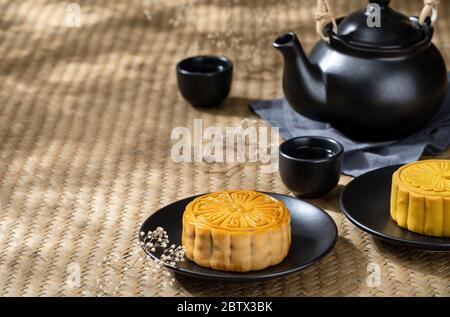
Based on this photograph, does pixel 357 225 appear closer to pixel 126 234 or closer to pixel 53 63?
pixel 126 234

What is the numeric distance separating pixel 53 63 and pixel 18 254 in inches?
35.8

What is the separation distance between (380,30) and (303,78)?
0.18 metres

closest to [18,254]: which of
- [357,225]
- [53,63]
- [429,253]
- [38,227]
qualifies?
[38,227]

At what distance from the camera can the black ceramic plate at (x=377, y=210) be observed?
53.9 inches

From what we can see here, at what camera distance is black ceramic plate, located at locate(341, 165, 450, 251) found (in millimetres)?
1370

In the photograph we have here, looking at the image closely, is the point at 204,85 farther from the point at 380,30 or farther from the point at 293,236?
the point at 293,236

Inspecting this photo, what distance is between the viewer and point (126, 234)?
1498mm

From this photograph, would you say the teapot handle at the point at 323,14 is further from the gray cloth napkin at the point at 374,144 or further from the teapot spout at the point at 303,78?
the gray cloth napkin at the point at 374,144

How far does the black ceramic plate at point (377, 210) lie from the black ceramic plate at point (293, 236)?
6cm

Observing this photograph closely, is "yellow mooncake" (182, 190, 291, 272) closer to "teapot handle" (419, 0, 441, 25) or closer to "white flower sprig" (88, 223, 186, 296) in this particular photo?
"white flower sprig" (88, 223, 186, 296)

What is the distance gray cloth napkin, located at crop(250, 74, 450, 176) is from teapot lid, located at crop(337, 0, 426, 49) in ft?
0.62

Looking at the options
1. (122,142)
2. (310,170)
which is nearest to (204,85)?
(122,142)

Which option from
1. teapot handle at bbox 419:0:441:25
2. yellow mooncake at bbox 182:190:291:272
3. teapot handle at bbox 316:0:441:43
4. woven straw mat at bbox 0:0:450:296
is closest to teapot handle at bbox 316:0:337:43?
teapot handle at bbox 316:0:441:43
